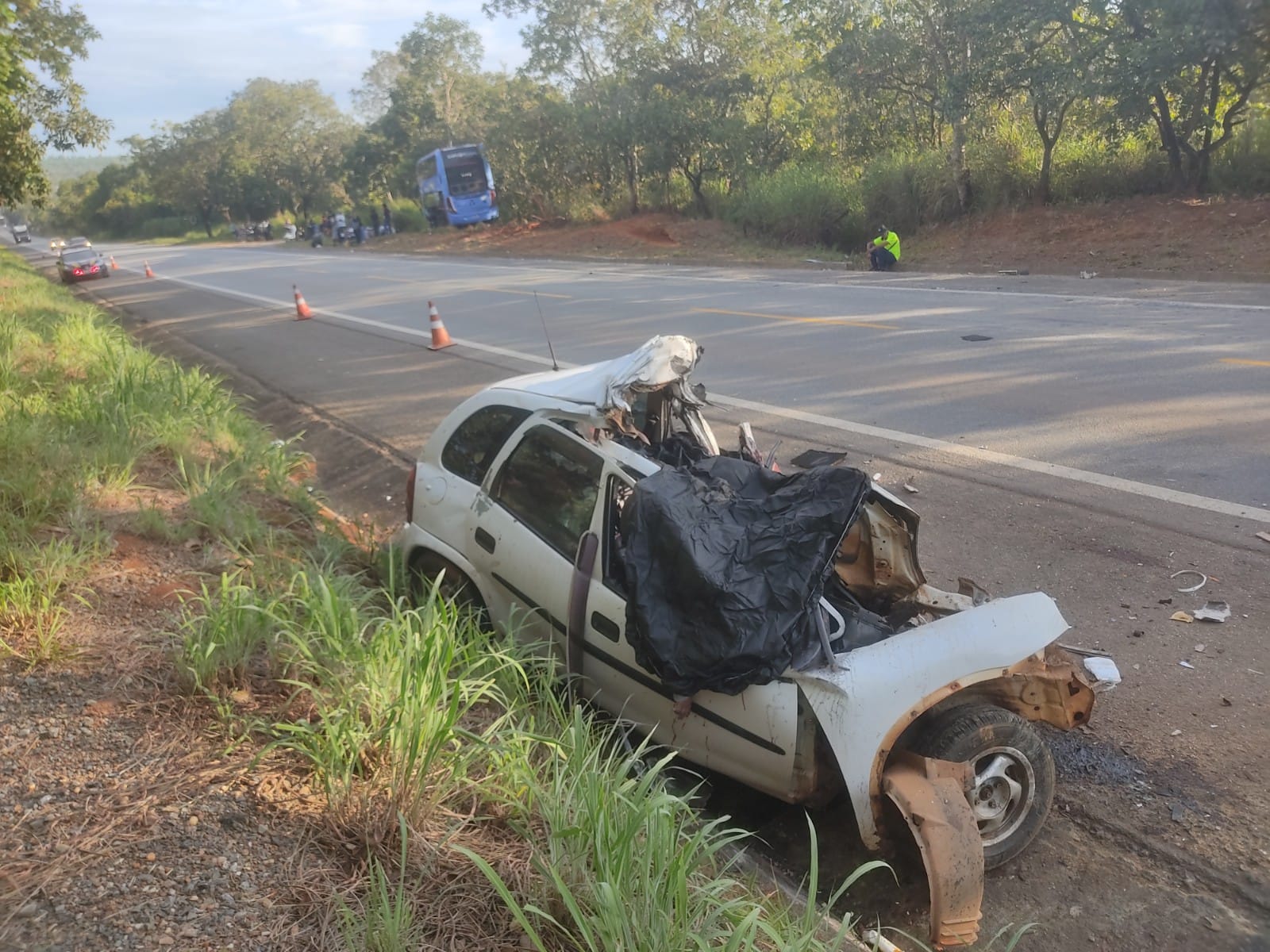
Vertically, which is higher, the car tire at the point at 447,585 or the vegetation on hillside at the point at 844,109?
the vegetation on hillside at the point at 844,109

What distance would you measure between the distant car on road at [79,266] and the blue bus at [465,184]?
15.5 meters

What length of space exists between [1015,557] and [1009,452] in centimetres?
194

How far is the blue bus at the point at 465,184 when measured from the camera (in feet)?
148

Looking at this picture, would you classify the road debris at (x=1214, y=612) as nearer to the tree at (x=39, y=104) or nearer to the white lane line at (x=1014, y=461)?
the white lane line at (x=1014, y=461)

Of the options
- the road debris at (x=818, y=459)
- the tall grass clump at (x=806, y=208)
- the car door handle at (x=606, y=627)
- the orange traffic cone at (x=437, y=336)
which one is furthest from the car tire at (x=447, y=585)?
the tall grass clump at (x=806, y=208)

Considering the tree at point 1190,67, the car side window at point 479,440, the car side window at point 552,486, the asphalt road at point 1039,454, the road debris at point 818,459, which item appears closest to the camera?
the asphalt road at point 1039,454

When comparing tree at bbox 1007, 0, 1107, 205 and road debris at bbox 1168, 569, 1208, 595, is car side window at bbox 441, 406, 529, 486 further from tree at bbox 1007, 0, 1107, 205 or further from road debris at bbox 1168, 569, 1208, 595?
tree at bbox 1007, 0, 1107, 205

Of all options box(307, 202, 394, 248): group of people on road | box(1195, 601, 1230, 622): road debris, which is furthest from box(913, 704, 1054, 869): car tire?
box(307, 202, 394, 248): group of people on road

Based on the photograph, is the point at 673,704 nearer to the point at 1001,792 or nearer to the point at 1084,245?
the point at 1001,792

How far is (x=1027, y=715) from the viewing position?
369 centimetres

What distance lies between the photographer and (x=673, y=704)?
147 inches

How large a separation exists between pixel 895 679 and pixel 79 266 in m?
37.4

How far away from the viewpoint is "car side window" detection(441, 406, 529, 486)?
15.9 feet

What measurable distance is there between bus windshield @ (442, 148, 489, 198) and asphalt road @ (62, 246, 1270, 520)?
84.9ft
